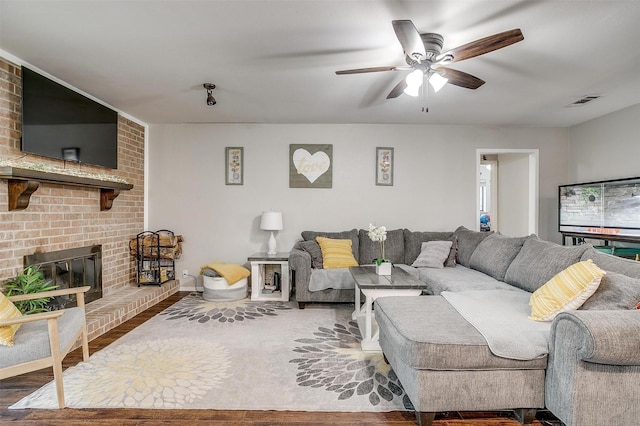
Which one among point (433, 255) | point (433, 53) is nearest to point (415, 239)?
point (433, 255)

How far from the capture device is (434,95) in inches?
142

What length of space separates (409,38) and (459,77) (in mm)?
736

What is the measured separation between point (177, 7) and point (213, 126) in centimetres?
286

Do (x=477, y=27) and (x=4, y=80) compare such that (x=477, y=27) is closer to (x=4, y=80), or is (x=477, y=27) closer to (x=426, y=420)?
(x=426, y=420)

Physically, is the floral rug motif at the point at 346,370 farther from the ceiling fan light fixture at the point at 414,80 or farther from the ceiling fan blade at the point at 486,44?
the ceiling fan blade at the point at 486,44

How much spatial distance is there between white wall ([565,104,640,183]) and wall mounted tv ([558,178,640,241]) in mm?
399

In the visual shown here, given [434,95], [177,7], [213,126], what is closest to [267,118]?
[213,126]

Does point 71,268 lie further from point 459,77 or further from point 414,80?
point 459,77

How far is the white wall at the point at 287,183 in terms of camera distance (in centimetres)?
484

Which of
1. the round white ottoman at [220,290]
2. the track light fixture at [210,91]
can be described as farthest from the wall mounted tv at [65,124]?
the round white ottoman at [220,290]

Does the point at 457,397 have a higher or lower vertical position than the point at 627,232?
lower

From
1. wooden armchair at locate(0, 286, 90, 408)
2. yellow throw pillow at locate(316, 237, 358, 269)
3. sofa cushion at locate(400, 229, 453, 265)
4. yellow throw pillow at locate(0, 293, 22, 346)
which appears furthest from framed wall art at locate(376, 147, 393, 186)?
yellow throw pillow at locate(0, 293, 22, 346)

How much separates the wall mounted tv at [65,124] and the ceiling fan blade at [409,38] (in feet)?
9.87

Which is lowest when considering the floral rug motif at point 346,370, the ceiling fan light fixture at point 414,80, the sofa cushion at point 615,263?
the floral rug motif at point 346,370
